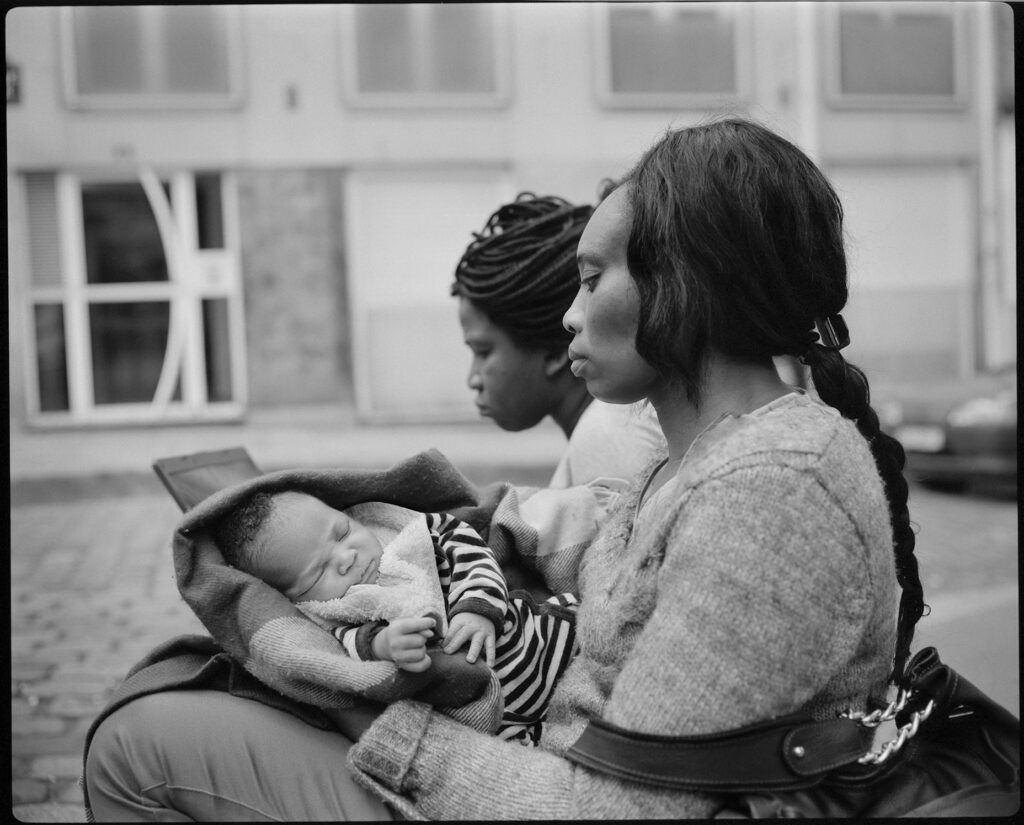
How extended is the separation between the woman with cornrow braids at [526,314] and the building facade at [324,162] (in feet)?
32.8

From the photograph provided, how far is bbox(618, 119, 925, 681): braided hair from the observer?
146cm

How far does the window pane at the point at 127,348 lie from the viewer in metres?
12.9

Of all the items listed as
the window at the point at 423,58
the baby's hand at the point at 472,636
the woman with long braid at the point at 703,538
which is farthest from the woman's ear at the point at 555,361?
the window at the point at 423,58

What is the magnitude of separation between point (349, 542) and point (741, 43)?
40.4ft

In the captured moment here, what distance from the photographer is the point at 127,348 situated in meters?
13.0

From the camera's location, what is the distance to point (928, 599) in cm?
595

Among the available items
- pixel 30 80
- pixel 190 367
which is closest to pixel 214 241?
pixel 190 367

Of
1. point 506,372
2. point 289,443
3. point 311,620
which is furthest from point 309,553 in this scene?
point 289,443

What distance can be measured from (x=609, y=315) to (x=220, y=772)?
815 millimetres

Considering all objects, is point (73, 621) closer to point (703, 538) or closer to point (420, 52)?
point (703, 538)

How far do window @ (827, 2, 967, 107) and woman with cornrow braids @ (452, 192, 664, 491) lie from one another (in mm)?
11537

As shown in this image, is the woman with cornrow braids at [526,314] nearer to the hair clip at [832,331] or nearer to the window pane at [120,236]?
the hair clip at [832,331]

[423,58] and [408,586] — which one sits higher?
[423,58]

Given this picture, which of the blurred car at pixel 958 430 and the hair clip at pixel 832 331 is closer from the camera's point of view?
the hair clip at pixel 832 331
